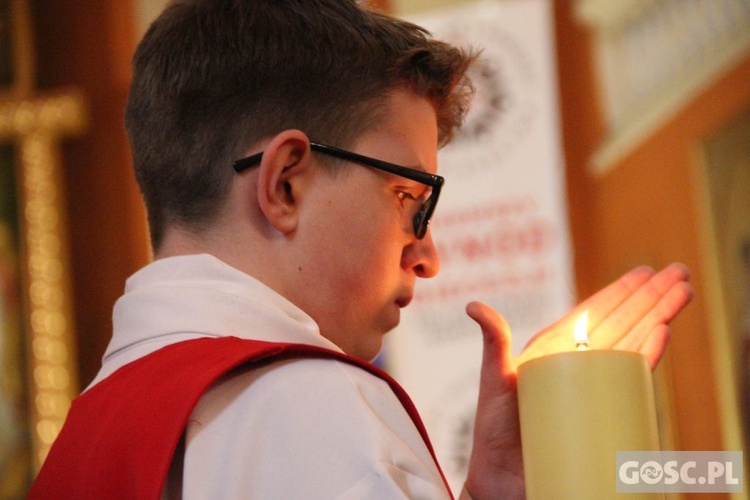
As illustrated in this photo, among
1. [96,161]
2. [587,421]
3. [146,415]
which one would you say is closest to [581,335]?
[587,421]

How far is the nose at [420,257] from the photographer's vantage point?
3.60 feet

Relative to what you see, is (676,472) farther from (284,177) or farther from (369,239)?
(284,177)

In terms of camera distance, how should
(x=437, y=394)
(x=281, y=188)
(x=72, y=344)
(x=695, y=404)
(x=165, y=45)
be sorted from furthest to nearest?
1. (x=72, y=344)
2. (x=437, y=394)
3. (x=695, y=404)
4. (x=165, y=45)
5. (x=281, y=188)

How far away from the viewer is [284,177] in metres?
1.00

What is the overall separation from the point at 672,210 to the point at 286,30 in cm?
200

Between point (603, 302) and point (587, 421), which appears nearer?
point (587, 421)

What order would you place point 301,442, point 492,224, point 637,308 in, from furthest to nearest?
point 492,224 < point 637,308 < point 301,442

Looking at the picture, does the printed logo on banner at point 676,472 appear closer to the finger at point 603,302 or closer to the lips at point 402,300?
the finger at point 603,302

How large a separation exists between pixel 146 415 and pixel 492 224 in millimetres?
2272

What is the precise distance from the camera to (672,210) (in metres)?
2.85

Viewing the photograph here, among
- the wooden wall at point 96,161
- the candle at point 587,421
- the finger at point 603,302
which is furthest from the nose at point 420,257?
the wooden wall at point 96,161

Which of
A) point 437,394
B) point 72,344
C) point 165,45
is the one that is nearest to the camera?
point 165,45

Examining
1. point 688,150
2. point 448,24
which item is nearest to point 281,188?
point 688,150

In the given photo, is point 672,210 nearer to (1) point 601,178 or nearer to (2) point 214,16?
(1) point 601,178
